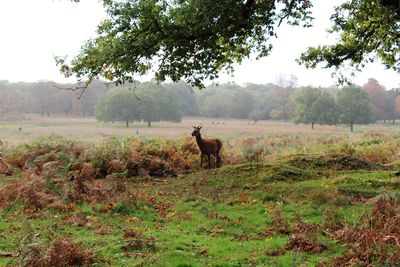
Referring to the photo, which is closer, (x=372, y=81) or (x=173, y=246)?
(x=173, y=246)

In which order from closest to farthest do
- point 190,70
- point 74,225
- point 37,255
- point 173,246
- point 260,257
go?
point 37,255 < point 260,257 < point 173,246 < point 74,225 < point 190,70

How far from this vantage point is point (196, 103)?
101 m

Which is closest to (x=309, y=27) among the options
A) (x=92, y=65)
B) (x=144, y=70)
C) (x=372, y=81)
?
(x=144, y=70)

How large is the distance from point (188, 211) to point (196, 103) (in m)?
89.5

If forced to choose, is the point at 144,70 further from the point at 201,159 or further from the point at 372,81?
the point at 372,81

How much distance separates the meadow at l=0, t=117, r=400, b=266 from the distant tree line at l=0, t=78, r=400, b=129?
1094 inches

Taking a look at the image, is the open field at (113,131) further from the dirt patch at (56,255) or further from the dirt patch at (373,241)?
the dirt patch at (373,241)

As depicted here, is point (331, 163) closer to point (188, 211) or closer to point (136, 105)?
point (188, 211)

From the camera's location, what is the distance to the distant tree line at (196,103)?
69.9 metres

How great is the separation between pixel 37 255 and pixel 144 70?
31.1 feet

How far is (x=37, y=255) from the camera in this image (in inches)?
257

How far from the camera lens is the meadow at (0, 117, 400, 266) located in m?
7.31

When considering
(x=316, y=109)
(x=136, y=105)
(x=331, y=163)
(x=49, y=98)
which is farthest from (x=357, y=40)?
(x=49, y=98)

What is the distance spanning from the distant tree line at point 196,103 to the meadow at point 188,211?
27791mm
